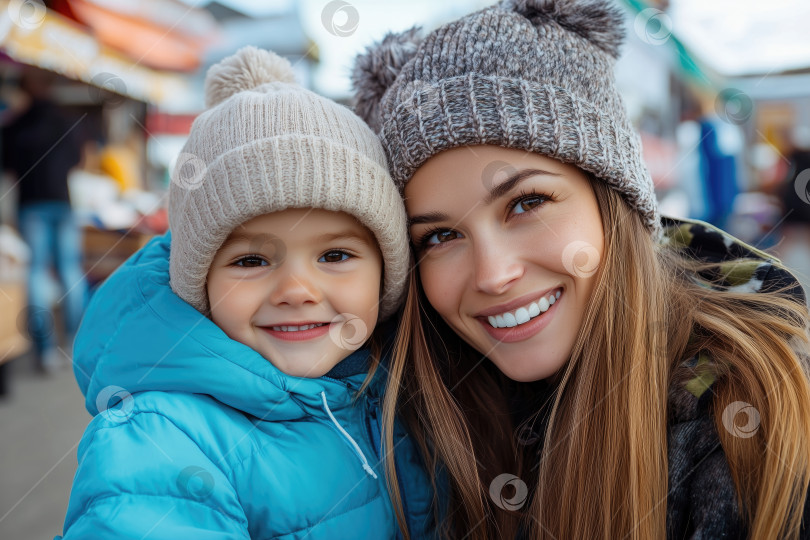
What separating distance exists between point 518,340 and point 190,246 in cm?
85

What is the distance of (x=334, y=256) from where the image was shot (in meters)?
1.52

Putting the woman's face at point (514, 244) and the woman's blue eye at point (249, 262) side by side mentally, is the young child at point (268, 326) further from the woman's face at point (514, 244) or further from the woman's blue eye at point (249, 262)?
the woman's face at point (514, 244)

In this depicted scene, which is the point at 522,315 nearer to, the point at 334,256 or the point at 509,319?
the point at 509,319

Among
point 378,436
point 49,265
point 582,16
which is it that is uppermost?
point 582,16

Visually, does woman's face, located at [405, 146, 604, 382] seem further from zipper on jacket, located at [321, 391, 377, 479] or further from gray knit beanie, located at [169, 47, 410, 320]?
zipper on jacket, located at [321, 391, 377, 479]

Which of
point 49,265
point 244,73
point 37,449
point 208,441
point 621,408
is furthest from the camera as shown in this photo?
point 49,265

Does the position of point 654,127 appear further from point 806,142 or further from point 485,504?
point 485,504

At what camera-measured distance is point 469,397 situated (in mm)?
1786

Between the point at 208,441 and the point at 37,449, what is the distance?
2716 mm

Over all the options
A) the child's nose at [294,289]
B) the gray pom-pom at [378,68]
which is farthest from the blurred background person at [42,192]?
the child's nose at [294,289]

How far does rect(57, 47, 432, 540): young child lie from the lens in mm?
1347

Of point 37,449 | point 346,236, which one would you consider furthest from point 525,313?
point 37,449

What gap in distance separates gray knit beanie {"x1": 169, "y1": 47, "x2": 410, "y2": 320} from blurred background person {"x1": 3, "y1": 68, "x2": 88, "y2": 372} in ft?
13.0

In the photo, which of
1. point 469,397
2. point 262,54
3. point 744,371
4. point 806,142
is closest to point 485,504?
point 469,397
